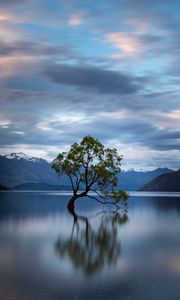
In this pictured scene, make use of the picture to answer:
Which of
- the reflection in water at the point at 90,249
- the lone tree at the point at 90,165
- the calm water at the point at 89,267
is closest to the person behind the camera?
the calm water at the point at 89,267

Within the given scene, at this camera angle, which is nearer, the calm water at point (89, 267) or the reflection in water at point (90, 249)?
the calm water at point (89, 267)

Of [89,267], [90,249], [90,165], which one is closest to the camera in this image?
[89,267]

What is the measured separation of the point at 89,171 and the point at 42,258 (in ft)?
225

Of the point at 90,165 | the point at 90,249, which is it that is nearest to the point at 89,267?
the point at 90,249

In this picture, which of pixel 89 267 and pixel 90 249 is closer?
pixel 89 267

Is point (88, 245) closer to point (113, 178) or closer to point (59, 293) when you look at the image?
point (59, 293)

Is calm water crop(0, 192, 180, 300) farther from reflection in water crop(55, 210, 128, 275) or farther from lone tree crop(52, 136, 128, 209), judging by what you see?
lone tree crop(52, 136, 128, 209)

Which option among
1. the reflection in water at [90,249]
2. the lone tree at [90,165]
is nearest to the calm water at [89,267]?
the reflection in water at [90,249]

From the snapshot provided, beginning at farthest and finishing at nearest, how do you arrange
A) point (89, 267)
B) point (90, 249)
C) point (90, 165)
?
point (90, 165) → point (90, 249) → point (89, 267)

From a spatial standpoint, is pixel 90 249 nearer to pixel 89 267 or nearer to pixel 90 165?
pixel 89 267

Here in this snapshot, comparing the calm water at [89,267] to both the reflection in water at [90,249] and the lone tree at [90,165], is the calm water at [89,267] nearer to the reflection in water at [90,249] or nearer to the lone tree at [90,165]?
the reflection in water at [90,249]

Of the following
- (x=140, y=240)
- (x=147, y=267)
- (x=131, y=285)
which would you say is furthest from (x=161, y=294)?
(x=140, y=240)

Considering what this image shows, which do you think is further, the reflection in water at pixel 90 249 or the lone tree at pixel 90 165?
the lone tree at pixel 90 165

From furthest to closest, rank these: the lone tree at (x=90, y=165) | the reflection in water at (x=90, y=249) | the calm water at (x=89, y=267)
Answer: the lone tree at (x=90, y=165) → the reflection in water at (x=90, y=249) → the calm water at (x=89, y=267)
